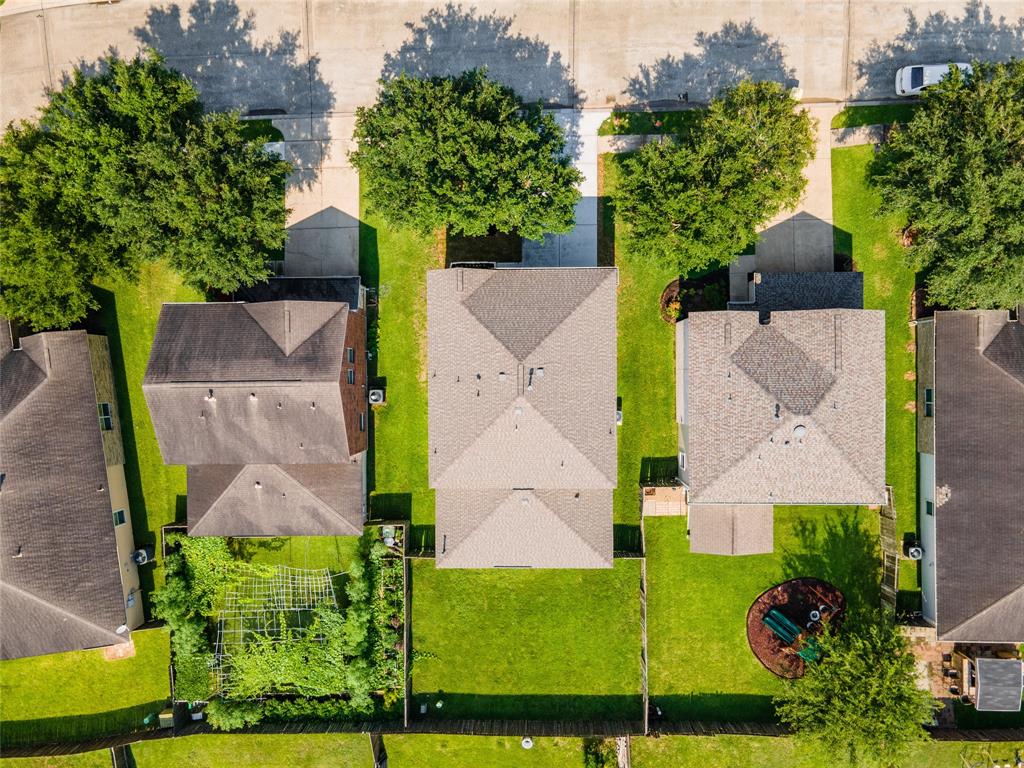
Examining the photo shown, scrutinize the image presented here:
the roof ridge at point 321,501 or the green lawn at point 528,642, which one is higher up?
the roof ridge at point 321,501

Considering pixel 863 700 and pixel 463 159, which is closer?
pixel 463 159

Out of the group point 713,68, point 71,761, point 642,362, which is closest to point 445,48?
point 713,68

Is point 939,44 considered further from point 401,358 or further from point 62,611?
point 62,611

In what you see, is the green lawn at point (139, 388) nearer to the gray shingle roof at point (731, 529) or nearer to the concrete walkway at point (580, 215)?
the concrete walkway at point (580, 215)

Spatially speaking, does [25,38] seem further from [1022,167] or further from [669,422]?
[1022,167]

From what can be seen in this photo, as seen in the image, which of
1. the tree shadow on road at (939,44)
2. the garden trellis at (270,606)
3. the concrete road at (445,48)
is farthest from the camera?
the garden trellis at (270,606)

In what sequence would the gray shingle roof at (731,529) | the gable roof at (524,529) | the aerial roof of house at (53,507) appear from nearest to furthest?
the gable roof at (524,529), the aerial roof of house at (53,507), the gray shingle roof at (731,529)

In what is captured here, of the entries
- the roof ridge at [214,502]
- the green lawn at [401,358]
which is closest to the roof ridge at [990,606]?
the green lawn at [401,358]

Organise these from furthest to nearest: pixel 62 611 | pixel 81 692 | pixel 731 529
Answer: pixel 81 692 < pixel 731 529 < pixel 62 611
